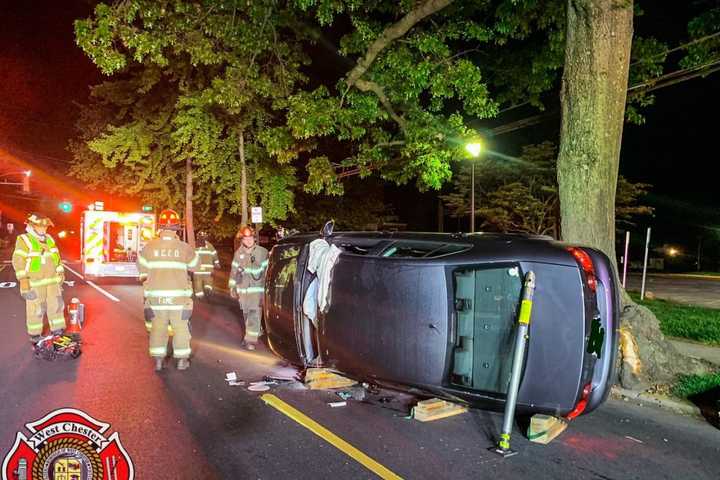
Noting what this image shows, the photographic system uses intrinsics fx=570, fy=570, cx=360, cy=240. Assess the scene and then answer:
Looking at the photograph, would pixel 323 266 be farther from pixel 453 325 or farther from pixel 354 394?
pixel 453 325

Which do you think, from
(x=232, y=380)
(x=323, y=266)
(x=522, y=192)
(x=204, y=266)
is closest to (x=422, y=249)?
(x=323, y=266)

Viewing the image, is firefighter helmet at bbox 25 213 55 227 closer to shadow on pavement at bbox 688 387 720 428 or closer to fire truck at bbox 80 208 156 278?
shadow on pavement at bbox 688 387 720 428

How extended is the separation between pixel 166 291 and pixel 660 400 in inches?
218

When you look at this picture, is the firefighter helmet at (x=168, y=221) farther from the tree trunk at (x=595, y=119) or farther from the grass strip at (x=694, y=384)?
the grass strip at (x=694, y=384)

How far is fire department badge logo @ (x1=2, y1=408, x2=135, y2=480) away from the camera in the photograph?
2732 millimetres

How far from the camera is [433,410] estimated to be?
5129 millimetres

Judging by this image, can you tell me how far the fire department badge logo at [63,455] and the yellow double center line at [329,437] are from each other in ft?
5.99

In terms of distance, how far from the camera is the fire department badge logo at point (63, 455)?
8.96ft

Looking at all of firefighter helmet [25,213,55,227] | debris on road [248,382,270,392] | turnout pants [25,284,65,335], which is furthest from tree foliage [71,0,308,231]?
debris on road [248,382,270,392]

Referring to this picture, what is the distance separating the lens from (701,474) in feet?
13.6

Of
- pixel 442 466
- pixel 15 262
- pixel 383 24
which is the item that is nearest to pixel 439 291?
pixel 442 466

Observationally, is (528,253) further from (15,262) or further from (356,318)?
(15,262)

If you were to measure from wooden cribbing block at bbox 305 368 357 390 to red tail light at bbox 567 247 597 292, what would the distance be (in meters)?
2.85

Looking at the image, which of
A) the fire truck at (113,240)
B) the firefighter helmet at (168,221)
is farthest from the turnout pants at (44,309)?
the fire truck at (113,240)
